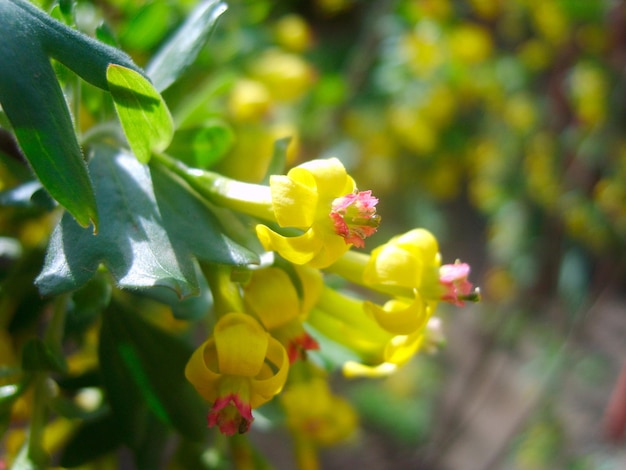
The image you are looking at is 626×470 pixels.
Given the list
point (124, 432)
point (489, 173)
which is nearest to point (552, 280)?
point (489, 173)

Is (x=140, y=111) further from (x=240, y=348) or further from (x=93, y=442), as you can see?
(x=93, y=442)

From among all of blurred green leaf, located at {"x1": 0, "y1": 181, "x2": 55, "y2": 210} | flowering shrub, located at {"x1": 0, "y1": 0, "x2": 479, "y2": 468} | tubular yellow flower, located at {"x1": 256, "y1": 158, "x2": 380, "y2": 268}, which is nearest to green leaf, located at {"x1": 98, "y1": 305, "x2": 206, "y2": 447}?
flowering shrub, located at {"x1": 0, "y1": 0, "x2": 479, "y2": 468}

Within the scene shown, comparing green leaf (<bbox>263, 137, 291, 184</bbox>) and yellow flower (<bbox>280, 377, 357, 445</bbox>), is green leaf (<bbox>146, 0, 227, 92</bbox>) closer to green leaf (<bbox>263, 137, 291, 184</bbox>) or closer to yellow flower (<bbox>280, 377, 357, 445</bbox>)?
green leaf (<bbox>263, 137, 291, 184</bbox>)

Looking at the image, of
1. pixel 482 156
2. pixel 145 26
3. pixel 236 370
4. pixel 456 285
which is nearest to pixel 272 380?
pixel 236 370

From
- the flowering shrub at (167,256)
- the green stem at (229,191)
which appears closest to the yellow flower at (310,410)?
the flowering shrub at (167,256)

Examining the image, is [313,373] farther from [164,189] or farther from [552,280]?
[552,280]
